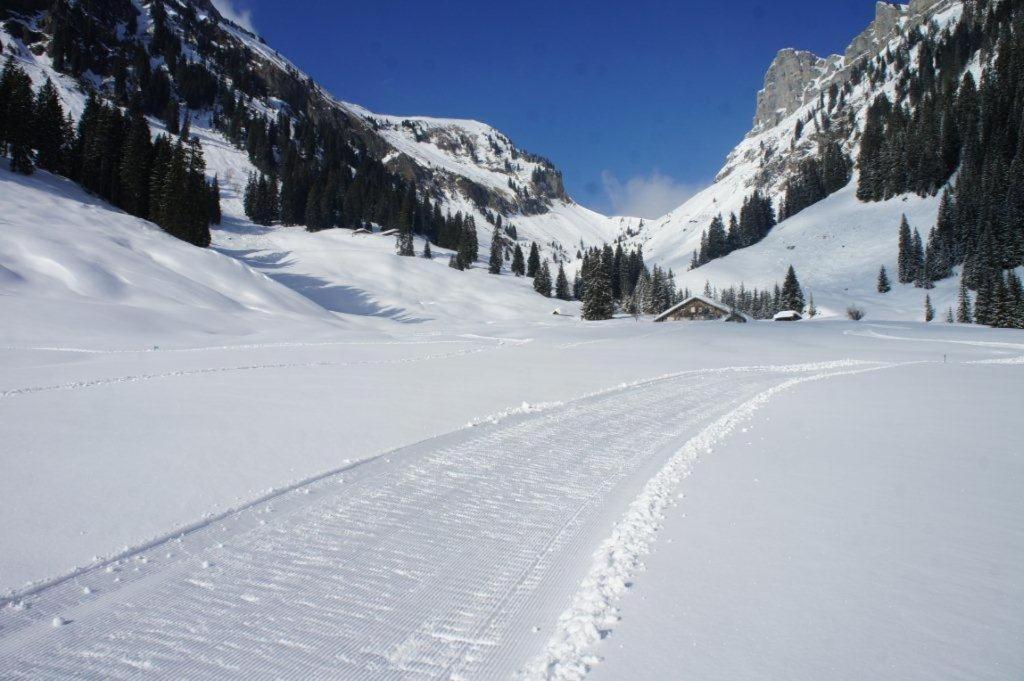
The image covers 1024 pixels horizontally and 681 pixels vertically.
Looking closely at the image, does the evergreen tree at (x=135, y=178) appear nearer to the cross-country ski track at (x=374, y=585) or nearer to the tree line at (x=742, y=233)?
the cross-country ski track at (x=374, y=585)

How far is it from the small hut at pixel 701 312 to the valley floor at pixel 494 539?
162 ft

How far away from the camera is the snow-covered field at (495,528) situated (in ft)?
10.1

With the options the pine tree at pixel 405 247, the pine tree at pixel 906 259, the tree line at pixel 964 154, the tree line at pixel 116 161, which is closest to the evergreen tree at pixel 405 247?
the pine tree at pixel 405 247

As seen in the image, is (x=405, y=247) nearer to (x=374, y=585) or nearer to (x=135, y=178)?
(x=135, y=178)

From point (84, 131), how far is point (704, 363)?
73293 mm

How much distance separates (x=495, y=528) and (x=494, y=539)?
235 mm

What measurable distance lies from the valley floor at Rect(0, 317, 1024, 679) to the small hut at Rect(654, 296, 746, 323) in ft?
162

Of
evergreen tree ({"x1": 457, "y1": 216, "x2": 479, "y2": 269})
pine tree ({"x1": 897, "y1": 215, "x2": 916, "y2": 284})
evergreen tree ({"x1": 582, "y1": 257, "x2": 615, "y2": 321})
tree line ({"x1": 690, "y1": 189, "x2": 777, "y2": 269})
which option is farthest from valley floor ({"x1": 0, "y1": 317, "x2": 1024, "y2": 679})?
tree line ({"x1": 690, "y1": 189, "x2": 777, "y2": 269})

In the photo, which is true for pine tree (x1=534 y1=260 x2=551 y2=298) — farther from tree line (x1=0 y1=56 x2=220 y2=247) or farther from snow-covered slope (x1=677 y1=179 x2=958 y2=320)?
tree line (x1=0 y1=56 x2=220 y2=247)

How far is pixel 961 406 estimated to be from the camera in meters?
11.9

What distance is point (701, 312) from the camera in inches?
2414

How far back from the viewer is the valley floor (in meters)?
3.06

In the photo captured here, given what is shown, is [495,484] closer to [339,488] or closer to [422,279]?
[339,488]

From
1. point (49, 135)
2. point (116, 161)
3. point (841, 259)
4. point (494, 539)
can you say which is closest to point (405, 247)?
point (116, 161)
